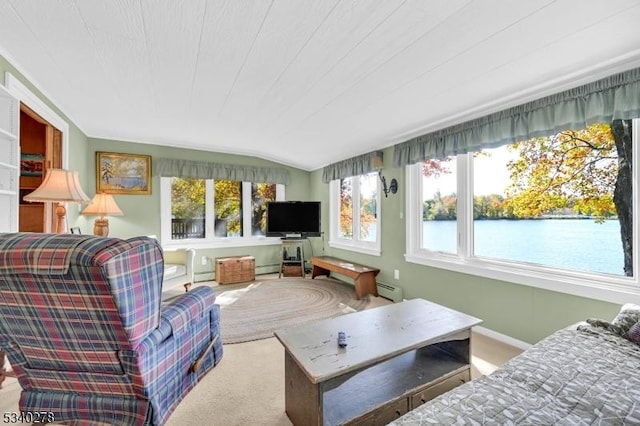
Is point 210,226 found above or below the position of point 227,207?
below

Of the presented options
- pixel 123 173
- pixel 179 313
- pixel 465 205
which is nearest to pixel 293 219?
pixel 123 173

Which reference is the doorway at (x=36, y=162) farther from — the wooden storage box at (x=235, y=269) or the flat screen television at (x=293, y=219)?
the flat screen television at (x=293, y=219)

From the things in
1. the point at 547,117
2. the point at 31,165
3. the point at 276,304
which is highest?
the point at 547,117

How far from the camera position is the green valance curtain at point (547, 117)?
1799 mm

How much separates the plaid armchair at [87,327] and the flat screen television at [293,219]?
11.3 ft

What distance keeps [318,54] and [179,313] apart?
1.85 metres

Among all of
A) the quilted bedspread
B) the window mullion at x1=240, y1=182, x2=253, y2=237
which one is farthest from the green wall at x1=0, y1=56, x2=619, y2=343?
the quilted bedspread

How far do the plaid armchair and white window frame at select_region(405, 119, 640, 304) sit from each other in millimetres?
2625

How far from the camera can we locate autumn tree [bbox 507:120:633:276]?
1955mm

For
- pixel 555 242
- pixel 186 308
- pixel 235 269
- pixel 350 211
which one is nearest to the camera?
pixel 186 308

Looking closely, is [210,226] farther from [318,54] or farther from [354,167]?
[318,54]

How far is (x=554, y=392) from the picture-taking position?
1.06m

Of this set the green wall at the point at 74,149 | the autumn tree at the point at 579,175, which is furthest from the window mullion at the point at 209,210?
the autumn tree at the point at 579,175

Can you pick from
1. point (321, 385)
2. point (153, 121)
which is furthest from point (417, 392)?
point (153, 121)
